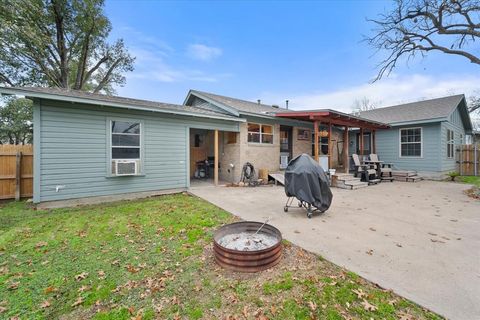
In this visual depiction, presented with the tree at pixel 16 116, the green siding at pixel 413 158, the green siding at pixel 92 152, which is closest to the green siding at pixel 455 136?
the green siding at pixel 413 158


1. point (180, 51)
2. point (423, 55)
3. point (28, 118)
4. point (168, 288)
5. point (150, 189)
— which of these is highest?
point (180, 51)

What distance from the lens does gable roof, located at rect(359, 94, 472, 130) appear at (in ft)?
37.4

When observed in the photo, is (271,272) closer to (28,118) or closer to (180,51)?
(180,51)

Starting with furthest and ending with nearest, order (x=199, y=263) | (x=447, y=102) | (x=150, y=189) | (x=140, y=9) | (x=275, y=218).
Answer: (x=447, y=102)
(x=140, y=9)
(x=150, y=189)
(x=275, y=218)
(x=199, y=263)

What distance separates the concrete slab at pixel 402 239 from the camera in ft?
7.47

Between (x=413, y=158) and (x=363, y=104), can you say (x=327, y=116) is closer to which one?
(x=413, y=158)

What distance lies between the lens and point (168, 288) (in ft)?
8.04

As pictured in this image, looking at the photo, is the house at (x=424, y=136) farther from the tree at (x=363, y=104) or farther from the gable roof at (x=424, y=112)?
the tree at (x=363, y=104)

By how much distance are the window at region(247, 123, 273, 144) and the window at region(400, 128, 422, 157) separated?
28.6ft

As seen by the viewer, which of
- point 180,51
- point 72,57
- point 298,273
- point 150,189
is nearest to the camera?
point 298,273

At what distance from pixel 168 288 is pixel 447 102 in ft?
58.4

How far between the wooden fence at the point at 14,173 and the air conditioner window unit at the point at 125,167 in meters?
3.23

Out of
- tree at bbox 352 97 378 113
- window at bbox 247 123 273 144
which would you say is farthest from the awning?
tree at bbox 352 97 378 113

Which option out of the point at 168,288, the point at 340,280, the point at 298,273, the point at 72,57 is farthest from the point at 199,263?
the point at 72,57
